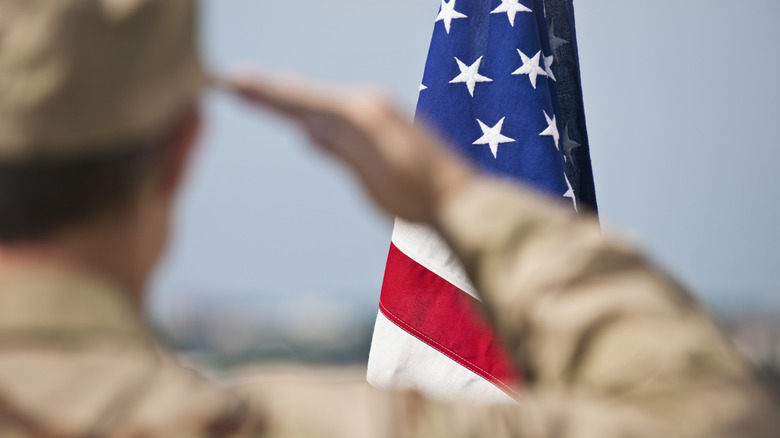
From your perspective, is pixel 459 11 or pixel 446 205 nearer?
pixel 446 205

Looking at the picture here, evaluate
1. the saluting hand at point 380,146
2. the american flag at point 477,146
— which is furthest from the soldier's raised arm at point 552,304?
the american flag at point 477,146

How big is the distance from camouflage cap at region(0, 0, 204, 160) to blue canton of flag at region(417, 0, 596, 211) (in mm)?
2548

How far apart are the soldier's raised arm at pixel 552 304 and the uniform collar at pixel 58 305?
30cm

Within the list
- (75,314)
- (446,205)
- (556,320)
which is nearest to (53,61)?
(75,314)

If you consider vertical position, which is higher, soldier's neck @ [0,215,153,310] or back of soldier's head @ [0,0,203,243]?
back of soldier's head @ [0,0,203,243]

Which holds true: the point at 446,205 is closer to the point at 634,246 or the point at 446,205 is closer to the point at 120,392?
the point at 634,246

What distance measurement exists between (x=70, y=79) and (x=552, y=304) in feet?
2.11

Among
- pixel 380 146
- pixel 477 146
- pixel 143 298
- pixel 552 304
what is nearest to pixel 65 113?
pixel 143 298

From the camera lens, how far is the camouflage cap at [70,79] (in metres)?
1.09

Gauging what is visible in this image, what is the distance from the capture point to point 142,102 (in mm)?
1114

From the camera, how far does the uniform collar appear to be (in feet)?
3.53

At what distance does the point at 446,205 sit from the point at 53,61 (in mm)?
518

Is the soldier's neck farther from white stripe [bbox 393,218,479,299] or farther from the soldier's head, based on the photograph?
white stripe [bbox 393,218,479,299]

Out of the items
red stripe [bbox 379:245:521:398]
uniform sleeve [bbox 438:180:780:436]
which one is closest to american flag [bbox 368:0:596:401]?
red stripe [bbox 379:245:521:398]
